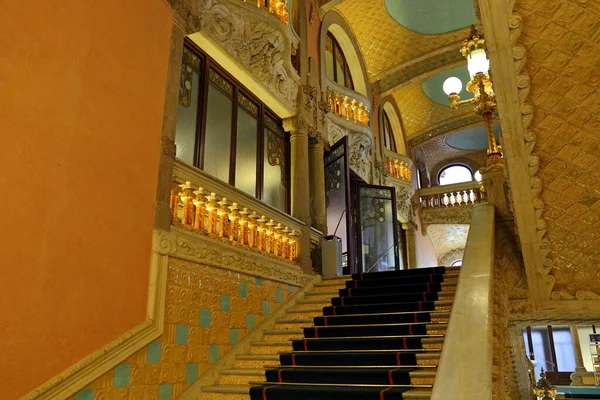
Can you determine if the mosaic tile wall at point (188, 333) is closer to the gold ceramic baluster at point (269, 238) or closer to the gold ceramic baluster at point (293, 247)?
the gold ceramic baluster at point (269, 238)

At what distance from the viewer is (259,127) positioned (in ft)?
25.3

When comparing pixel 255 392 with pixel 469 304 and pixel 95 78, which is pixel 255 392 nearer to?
pixel 469 304

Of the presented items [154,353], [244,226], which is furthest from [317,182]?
[154,353]

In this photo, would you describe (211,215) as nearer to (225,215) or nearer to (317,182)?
(225,215)

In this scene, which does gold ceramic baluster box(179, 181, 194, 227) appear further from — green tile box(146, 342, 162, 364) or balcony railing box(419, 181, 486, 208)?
balcony railing box(419, 181, 486, 208)

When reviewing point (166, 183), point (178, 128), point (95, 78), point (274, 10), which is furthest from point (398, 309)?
point (274, 10)

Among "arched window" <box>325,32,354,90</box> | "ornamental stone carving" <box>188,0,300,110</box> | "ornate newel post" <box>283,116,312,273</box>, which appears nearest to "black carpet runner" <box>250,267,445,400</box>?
"ornate newel post" <box>283,116,312,273</box>

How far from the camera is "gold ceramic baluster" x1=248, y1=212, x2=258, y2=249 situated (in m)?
5.83

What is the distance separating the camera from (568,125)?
446 cm

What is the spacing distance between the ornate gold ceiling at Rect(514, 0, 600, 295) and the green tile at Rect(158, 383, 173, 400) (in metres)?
4.09

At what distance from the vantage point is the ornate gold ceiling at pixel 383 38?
11.7m

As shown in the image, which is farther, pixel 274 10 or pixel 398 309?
pixel 274 10

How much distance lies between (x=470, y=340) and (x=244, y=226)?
12.2 feet

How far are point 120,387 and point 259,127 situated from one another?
4.97 metres
